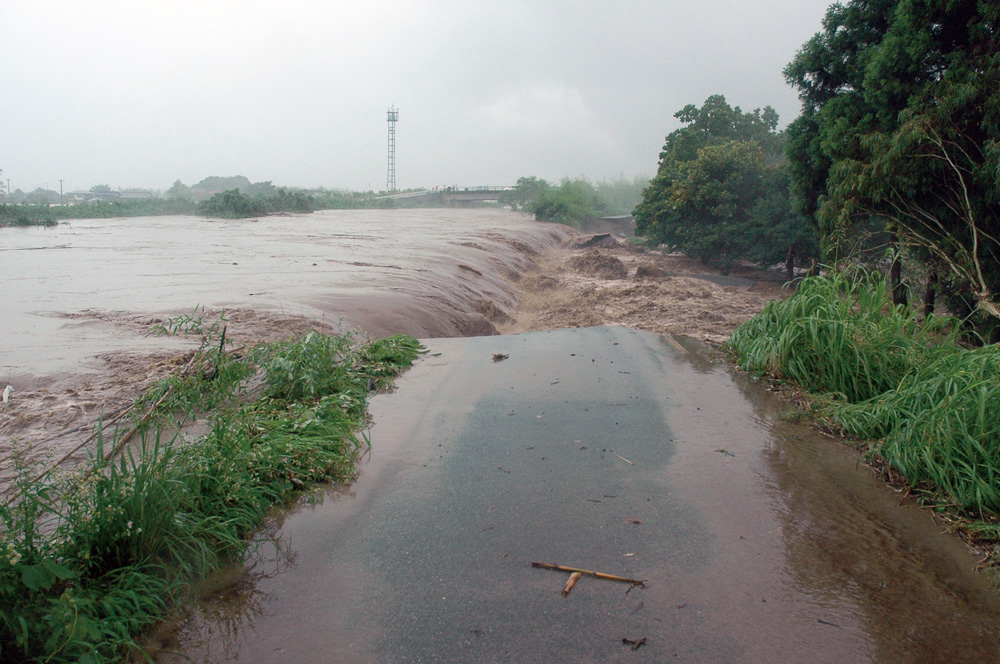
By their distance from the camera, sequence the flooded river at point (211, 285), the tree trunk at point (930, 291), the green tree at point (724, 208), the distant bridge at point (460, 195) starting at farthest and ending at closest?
1. the distant bridge at point (460, 195)
2. the green tree at point (724, 208)
3. the tree trunk at point (930, 291)
4. the flooded river at point (211, 285)

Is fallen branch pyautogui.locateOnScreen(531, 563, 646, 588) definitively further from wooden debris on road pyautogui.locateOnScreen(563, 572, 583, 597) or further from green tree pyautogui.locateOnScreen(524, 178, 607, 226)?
green tree pyautogui.locateOnScreen(524, 178, 607, 226)

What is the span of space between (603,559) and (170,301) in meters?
7.08

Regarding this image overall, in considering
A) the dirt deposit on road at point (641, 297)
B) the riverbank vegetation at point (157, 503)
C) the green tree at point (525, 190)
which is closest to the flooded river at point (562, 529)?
the riverbank vegetation at point (157, 503)

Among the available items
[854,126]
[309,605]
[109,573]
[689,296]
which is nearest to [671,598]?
[309,605]

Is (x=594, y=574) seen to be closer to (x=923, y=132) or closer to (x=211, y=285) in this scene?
(x=923, y=132)

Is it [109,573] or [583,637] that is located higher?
[109,573]

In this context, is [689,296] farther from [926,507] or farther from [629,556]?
[629,556]

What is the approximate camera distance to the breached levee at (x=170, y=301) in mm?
4434

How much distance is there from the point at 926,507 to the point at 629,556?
6.24 ft

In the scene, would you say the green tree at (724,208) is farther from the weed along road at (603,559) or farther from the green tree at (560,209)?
the green tree at (560,209)

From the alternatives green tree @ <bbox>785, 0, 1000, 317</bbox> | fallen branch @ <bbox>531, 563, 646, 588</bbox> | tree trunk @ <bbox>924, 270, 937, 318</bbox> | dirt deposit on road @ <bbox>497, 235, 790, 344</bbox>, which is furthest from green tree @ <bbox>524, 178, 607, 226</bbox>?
fallen branch @ <bbox>531, 563, 646, 588</bbox>

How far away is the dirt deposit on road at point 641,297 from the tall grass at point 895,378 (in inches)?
76.9

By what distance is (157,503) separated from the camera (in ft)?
8.85

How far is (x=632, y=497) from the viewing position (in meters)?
3.58
